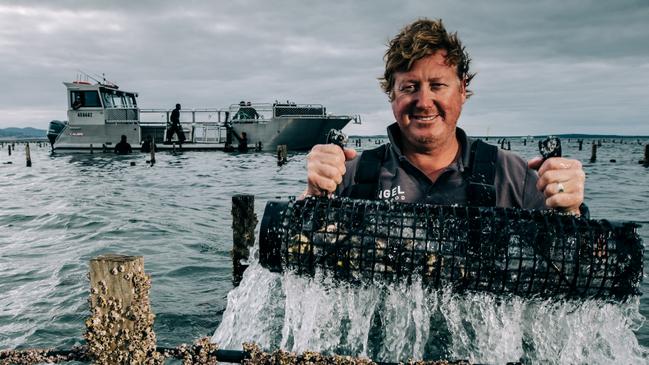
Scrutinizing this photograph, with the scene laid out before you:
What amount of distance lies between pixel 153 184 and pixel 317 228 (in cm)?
1897

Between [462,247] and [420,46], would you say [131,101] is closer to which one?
[420,46]

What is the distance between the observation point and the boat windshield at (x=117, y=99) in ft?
123

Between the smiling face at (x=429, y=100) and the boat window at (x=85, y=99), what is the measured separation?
1525 inches

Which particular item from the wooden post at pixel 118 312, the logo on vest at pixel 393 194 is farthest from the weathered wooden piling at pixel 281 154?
the wooden post at pixel 118 312

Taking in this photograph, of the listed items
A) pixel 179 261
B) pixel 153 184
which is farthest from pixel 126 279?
pixel 153 184

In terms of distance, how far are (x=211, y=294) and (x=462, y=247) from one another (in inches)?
213

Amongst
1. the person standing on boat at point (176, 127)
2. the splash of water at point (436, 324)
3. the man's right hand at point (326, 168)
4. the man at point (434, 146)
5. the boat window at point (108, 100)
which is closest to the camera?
the splash of water at point (436, 324)

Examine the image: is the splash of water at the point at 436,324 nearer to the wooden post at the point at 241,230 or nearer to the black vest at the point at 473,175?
the black vest at the point at 473,175

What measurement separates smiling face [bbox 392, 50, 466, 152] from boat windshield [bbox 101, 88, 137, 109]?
38.6 m

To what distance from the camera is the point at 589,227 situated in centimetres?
255

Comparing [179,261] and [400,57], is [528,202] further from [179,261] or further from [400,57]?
[179,261]

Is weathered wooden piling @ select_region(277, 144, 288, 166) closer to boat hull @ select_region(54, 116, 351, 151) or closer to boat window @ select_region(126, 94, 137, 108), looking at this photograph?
boat hull @ select_region(54, 116, 351, 151)

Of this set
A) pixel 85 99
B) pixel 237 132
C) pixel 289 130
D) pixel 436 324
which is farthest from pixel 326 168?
pixel 85 99

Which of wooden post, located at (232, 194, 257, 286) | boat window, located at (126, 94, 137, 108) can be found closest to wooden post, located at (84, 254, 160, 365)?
wooden post, located at (232, 194, 257, 286)
